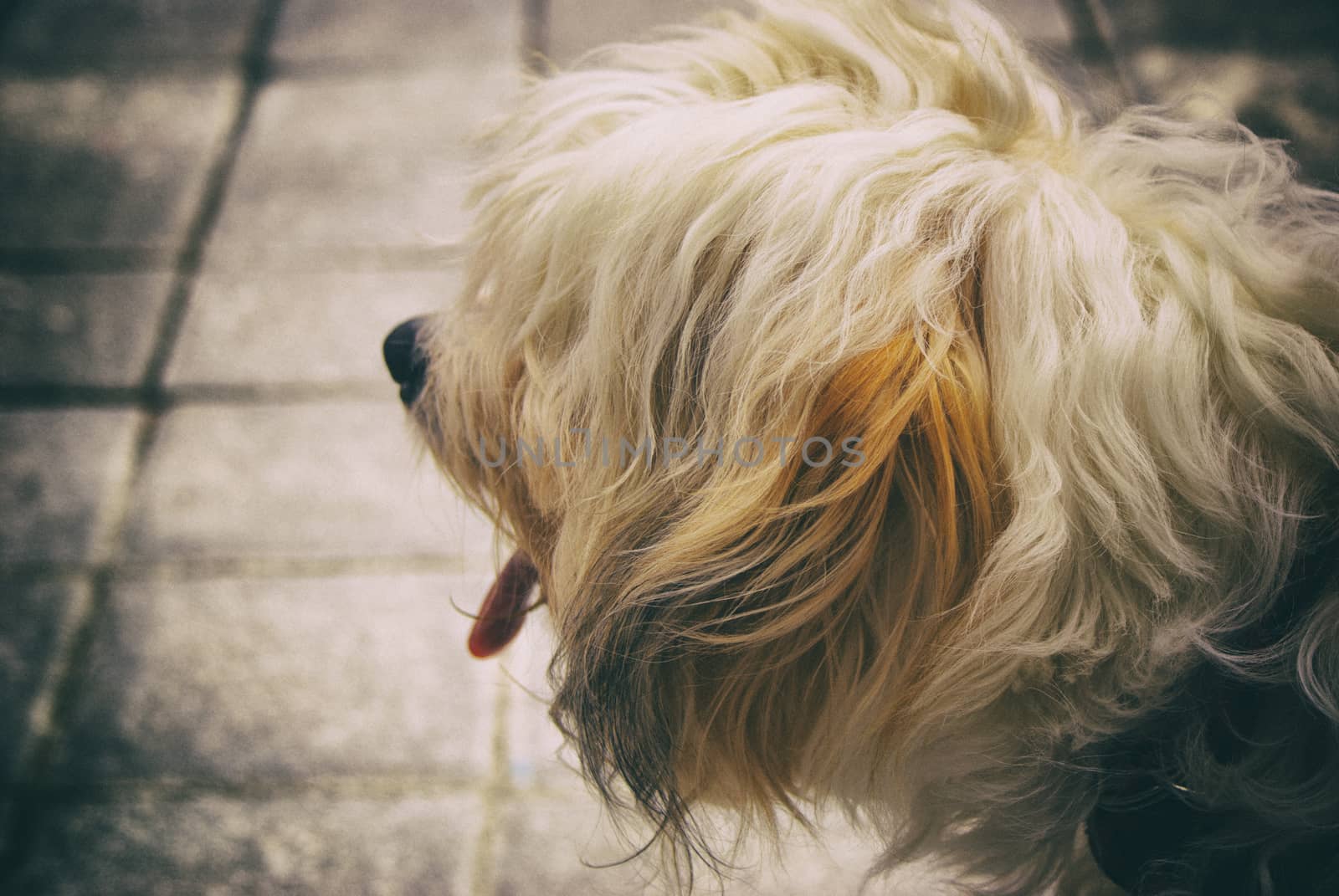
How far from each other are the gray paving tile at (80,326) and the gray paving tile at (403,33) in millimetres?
1309

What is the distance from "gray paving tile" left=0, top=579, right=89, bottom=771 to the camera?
221 centimetres

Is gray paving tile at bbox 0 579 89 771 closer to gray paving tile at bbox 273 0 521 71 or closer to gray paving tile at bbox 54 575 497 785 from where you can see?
gray paving tile at bbox 54 575 497 785

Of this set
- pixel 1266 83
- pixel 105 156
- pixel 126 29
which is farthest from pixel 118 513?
pixel 1266 83

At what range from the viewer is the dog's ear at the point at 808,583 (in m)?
1.04

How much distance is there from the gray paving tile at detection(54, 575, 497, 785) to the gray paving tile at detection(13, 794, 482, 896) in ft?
0.25

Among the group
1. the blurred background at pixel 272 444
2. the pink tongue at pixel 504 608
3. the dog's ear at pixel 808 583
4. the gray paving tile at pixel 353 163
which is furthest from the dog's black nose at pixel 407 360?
the gray paving tile at pixel 353 163

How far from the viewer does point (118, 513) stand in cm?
260

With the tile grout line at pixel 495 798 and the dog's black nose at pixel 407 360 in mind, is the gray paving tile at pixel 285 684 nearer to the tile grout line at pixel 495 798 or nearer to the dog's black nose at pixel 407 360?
the tile grout line at pixel 495 798

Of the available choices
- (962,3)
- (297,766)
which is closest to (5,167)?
(297,766)

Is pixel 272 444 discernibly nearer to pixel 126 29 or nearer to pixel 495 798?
pixel 495 798

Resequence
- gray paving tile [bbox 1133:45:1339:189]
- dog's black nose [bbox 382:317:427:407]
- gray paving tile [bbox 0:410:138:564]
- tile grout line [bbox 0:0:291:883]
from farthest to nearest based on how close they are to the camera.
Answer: gray paving tile [bbox 1133:45:1339:189], gray paving tile [bbox 0:410:138:564], tile grout line [bbox 0:0:291:883], dog's black nose [bbox 382:317:427:407]

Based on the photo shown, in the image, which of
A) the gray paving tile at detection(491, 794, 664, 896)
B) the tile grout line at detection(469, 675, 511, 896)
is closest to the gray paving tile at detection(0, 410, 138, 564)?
the tile grout line at detection(469, 675, 511, 896)

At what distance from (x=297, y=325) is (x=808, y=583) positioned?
2399 mm

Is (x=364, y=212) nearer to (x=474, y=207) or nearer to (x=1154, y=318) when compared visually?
(x=474, y=207)
